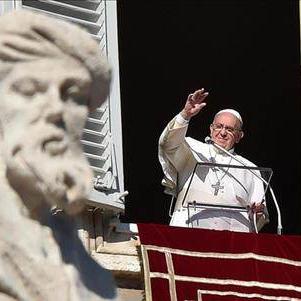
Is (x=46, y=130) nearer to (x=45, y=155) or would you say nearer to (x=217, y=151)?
(x=45, y=155)

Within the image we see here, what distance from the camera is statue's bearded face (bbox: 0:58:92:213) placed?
3182 mm

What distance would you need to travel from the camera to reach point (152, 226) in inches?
417

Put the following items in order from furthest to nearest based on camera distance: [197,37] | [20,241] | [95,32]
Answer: [197,37] < [95,32] < [20,241]

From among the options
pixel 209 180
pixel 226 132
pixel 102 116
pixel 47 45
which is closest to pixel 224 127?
pixel 226 132

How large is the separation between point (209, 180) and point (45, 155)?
791 centimetres

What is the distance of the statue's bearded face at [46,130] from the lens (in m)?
3.18

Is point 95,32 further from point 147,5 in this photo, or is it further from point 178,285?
point 147,5

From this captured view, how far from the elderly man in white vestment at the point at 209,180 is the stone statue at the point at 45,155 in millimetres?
7496

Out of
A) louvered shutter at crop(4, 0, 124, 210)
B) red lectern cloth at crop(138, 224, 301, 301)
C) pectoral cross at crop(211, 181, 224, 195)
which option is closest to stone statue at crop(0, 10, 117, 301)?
red lectern cloth at crop(138, 224, 301, 301)

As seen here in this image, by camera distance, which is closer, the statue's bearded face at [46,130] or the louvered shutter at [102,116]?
the statue's bearded face at [46,130]

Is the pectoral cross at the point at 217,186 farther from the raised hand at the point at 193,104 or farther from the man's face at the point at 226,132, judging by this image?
the raised hand at the point at 193,104

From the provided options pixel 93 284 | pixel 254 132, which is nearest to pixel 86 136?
pixel 254 132

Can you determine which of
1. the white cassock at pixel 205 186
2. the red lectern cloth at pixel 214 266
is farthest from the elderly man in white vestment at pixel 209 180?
the red lectern cloth at pixel 214 266

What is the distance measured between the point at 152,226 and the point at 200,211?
435 millimetres
